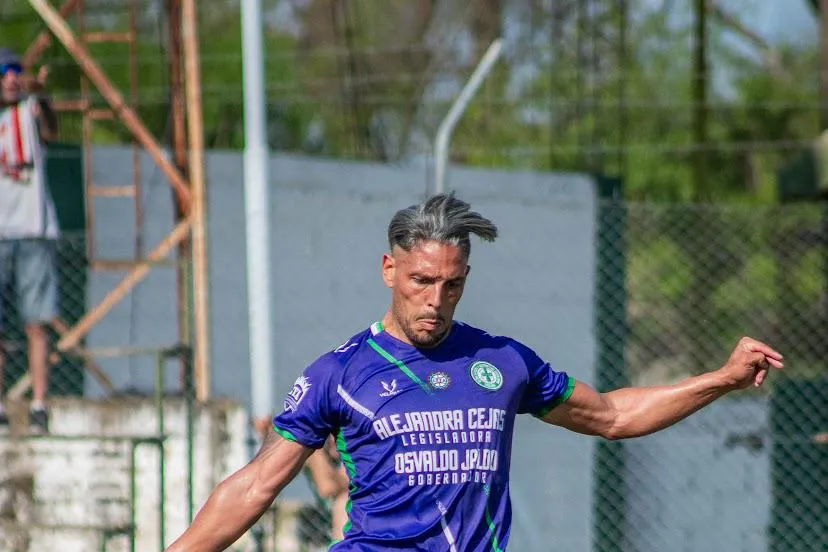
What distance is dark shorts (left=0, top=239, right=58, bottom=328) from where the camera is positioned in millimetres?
8039

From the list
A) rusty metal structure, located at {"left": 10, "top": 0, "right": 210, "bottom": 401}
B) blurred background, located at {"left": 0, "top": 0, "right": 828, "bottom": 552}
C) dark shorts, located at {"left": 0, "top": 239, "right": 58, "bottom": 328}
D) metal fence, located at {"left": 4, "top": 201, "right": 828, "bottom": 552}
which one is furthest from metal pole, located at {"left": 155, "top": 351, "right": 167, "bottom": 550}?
dark shorts, located at {"left": 0, "top": 239, "right": 58, "bottom": 328}

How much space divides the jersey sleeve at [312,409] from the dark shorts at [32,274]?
14.9 ft

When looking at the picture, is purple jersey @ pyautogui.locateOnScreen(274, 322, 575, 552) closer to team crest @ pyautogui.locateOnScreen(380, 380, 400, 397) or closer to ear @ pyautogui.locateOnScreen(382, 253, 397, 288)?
team crest @ pyautogui.locateOnScreen(380, 380, 400, 397)

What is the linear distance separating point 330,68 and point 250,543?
14.9 m

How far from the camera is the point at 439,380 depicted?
3.87 meters

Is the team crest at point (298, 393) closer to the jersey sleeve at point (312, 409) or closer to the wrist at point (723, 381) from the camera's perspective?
the jersey sleeve at point (312, 409)

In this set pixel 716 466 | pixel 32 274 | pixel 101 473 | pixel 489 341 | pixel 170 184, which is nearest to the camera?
pixel 489 341

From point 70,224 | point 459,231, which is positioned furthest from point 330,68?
point 459,231

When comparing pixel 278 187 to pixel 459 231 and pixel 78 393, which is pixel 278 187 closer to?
pixel 78 393

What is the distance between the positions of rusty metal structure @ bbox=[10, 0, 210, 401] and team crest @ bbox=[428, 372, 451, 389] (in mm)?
4391

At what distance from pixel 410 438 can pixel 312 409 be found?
282 mm

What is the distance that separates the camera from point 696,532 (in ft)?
29.2

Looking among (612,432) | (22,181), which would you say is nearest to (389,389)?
(612,432)

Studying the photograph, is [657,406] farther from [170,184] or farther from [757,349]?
[170,184]
